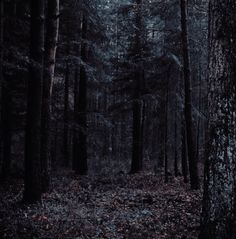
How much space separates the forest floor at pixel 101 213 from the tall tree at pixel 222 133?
2783 millimetres

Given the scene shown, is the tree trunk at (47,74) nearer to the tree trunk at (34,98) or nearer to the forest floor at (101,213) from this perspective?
the forest floor at (101,213)

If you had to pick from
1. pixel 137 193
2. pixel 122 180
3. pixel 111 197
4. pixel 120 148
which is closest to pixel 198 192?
pixel 137 193

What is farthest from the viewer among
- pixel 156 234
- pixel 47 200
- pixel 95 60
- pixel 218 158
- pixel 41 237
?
pixel 95 60

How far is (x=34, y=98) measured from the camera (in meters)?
12.5

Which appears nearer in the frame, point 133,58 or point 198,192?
point 198,192

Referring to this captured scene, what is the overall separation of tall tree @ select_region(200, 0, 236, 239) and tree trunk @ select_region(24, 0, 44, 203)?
6272 millimetres

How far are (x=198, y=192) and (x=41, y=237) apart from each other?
9.26m

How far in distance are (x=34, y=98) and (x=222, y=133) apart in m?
6.87

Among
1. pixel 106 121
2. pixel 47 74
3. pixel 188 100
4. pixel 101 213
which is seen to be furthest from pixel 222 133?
pixel 106 121

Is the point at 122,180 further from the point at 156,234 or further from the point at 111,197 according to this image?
the point at 156,234

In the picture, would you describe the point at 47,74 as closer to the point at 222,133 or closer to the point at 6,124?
the point at 6,124

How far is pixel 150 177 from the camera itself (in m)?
23.2

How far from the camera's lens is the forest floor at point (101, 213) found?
9.85 meters

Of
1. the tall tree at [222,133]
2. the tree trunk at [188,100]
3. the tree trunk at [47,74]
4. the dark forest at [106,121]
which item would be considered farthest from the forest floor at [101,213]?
the tall tree at [222,133]
